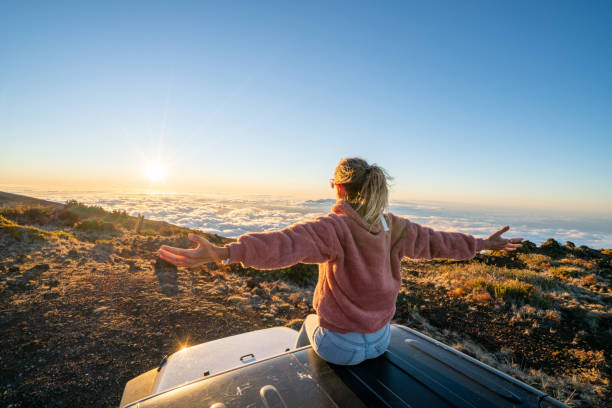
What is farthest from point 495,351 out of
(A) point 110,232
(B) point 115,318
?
(A) point 110,232

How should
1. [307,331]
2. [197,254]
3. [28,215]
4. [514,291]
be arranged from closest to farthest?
[197,254]
[307,331]
[514,291]
[28,215]

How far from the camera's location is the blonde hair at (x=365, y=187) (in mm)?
1780

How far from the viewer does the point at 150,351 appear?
4062 millimetres

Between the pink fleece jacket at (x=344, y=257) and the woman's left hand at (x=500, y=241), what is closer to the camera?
the pink fleece jacket at (x=344, y=257)

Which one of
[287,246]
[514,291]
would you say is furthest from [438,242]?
[514,291]

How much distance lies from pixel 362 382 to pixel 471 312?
23.0 feet

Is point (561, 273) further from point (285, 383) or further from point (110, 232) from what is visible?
point (110, 232)

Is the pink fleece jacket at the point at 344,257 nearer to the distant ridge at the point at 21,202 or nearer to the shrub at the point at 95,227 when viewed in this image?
the shrub at the point at 95,227

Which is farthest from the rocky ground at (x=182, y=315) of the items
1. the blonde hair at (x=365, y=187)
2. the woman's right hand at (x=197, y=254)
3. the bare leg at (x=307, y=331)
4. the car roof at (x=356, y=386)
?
the blonde hair at (x=365, y=187)

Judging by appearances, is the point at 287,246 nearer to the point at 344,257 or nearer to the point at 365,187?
the point at 344,257

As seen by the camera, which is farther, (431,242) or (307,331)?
(431,242)

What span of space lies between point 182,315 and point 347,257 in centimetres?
513

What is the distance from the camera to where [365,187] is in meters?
1.77

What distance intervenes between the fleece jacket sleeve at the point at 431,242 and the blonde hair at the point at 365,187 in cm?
42
